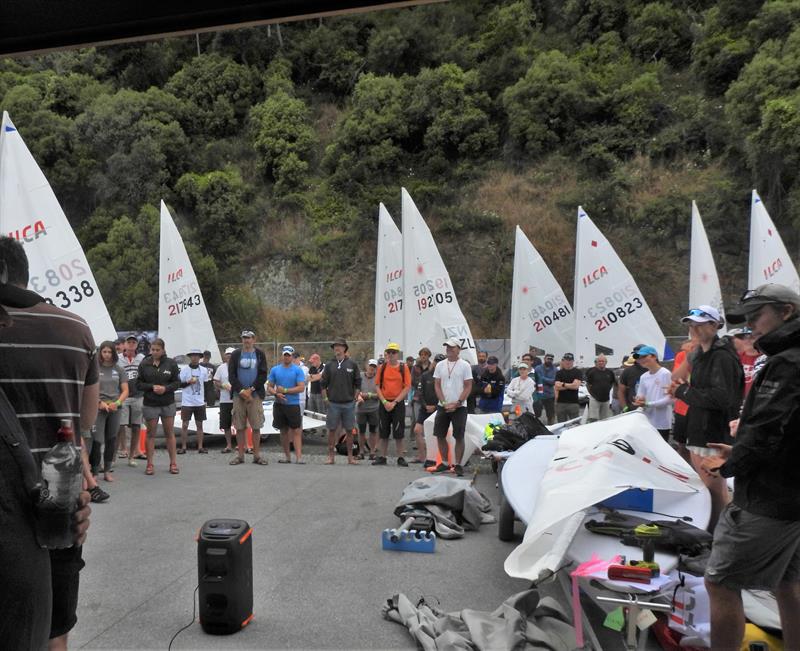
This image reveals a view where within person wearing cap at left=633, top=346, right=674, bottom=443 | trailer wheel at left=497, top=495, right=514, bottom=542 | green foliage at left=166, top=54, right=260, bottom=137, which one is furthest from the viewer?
green foliage at left=166, top=54, right=260, bottom=137

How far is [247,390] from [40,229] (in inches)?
129

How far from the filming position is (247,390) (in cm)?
988

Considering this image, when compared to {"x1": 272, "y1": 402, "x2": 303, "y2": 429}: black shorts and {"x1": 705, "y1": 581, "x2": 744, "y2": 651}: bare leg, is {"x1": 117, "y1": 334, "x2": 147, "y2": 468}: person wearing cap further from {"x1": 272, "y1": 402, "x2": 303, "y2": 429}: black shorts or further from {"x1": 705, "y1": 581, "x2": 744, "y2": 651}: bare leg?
{"x1": 705, "y1": 581, "x2": 744, "y2": 651}: bare leg

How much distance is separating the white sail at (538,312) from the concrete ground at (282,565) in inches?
384

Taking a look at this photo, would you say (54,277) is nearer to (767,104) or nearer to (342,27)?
(767,104)

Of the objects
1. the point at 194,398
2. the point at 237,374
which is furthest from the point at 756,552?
the point at 194,398

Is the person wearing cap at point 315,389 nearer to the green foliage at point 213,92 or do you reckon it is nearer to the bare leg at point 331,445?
the bare leg at point 331,445

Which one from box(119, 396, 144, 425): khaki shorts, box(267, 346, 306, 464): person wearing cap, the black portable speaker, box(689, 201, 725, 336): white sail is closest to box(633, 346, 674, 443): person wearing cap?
box(267, 346, 306, 464): person wearing cap

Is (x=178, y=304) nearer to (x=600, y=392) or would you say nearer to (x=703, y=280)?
(x=600, y=392)

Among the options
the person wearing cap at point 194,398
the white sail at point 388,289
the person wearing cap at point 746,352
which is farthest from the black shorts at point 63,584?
the white sail at point 388,289

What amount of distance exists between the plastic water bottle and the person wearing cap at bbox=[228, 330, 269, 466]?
8074 millimetres

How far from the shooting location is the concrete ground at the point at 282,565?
408cm

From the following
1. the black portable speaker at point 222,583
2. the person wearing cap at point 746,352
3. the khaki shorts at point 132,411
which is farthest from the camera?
the khaki shorts at point 132,411

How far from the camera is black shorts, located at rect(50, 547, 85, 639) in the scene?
98.9 inches
